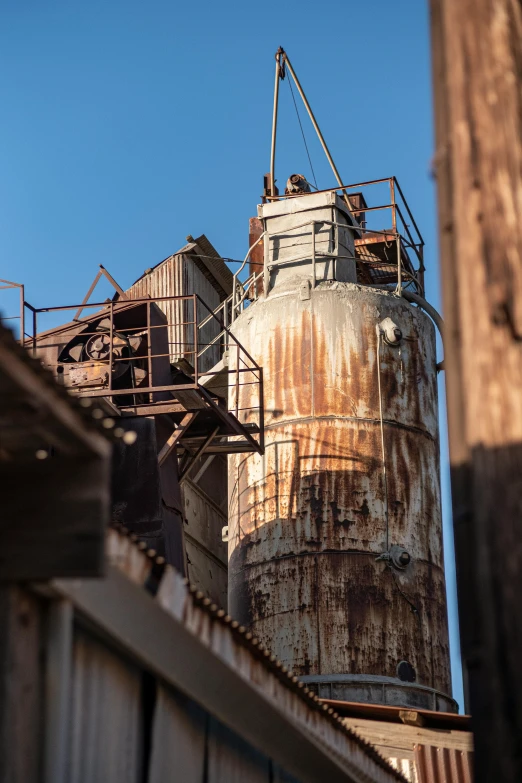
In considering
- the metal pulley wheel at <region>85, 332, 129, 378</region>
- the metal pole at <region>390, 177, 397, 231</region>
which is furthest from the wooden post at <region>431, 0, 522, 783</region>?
the metal pole at <region>390, 177, 397, 231</region>

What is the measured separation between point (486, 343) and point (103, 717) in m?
3.20

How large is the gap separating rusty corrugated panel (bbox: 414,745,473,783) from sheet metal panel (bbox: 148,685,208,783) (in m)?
7.94

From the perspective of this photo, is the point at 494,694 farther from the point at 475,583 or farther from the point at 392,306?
the point at 392,306

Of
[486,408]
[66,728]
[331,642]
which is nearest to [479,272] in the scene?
[486,408]

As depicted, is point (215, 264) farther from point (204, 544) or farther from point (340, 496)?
point (340, 496)

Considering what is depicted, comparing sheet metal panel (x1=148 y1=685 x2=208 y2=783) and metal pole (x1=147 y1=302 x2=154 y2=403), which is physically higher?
metal pole (x1=147 y1=302 x2=154 y2=403)

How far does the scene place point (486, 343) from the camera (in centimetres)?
546

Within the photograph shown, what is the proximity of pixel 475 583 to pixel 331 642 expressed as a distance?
516 inches

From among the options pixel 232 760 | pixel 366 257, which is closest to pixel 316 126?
pixel 366 257

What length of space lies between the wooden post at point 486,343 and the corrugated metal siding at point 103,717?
225 centimetres

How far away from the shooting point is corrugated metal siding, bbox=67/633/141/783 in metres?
6.63

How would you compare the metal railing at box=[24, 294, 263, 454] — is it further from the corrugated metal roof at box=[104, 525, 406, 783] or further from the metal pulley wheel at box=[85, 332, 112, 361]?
the corrugated metal roof at box=[104, 525, 406, 783]

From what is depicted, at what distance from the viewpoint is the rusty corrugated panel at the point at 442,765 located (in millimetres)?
15688

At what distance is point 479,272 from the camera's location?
5.55m
